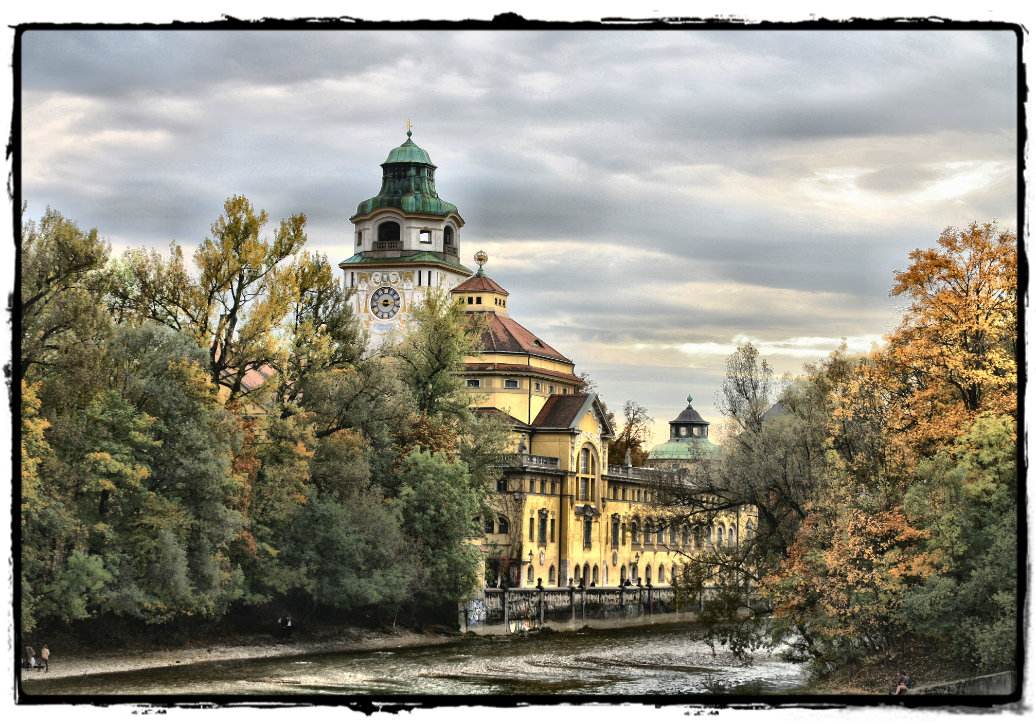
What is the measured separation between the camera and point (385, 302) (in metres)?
113

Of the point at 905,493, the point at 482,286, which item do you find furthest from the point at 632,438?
the point at 905,493

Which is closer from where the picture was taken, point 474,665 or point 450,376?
point 474,665

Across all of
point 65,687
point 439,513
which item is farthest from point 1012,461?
point 439,513

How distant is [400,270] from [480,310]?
923 inches

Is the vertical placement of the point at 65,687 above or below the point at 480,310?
below

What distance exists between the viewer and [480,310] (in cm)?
9188

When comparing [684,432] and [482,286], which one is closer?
[482,286]

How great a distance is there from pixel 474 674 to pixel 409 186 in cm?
7480

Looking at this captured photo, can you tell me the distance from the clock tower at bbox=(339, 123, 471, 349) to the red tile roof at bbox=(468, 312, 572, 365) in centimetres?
2047

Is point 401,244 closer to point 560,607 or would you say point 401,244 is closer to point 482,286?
point 482,286

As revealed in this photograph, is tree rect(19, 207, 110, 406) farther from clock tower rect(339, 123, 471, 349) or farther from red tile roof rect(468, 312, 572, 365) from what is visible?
clock tower rect(339, 123, 471, 349)

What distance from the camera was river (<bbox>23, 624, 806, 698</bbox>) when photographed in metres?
38.1

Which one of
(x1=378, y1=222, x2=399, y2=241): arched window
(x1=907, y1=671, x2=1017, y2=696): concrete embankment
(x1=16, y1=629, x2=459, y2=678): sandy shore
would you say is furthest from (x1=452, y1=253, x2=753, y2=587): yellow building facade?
(x1=907, y1=671, x2=1017, y2=696): concrete embankment

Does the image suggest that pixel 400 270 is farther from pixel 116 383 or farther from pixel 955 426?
pixel 955 426
